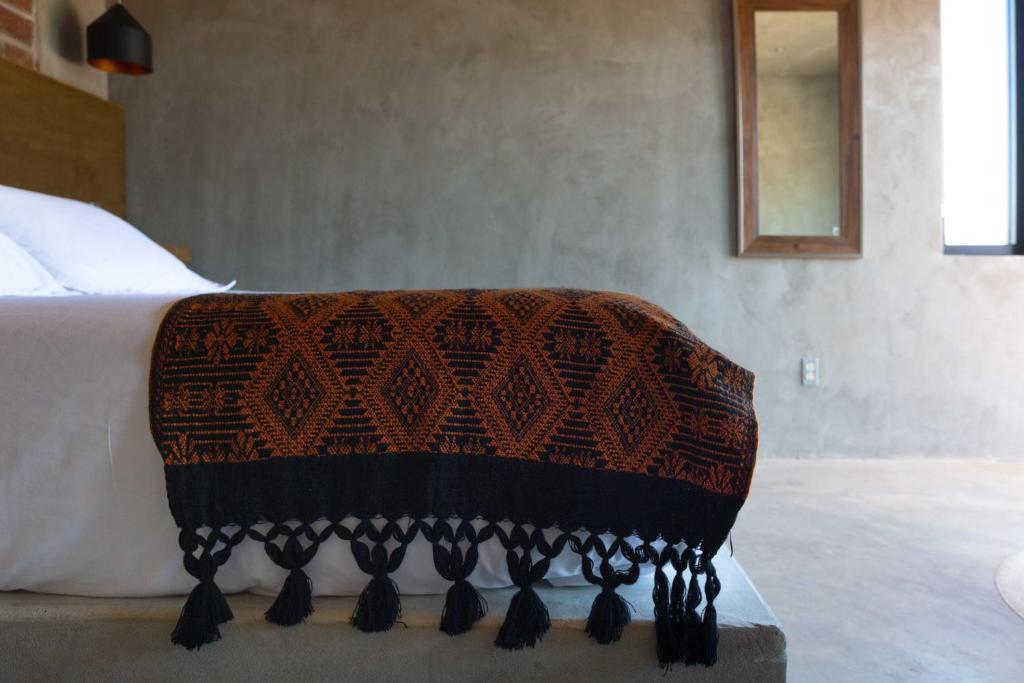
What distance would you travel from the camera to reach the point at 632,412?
1.30 metres

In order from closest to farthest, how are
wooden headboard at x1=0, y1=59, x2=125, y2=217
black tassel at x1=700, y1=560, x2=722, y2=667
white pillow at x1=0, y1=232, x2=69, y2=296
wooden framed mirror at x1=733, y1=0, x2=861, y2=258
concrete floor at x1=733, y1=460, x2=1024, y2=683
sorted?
black tassel at x1=700, y1=560, x2=722, y2=667 → concrete floor at x1=733, y1=460, x2=1024, y2=683 → white pillow at x1=0, y1=232, x2=69, y2=296 → wooden headboard at x1=0, y1=59, x2=125, y2=217 → wooden framed mirror at x1=733, y1=0, x2=861, y2=258

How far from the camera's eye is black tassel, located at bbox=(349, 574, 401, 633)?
4.13 feet

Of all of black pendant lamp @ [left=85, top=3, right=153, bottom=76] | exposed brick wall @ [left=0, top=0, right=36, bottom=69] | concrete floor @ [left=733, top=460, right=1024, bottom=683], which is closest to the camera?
concrete floor @ [left=733, top=460, right=1024, bottom=683]

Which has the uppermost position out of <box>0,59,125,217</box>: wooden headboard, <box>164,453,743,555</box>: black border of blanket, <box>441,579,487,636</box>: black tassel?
<box>0,59,125,217</box>: wooden headboard

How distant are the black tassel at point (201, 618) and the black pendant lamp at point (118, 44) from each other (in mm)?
2742

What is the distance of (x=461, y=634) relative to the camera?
1.26 m

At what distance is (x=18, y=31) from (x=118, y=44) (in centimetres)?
34

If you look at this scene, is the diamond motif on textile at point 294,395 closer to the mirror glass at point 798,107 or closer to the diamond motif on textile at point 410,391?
the diamond motif on textile at point 410,391

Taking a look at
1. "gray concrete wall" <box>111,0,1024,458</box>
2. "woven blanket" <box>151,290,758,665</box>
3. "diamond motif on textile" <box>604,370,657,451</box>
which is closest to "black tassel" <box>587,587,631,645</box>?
"woven blanket" <box>151,290,758,665</box>

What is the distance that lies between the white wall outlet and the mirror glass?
2.20 feet

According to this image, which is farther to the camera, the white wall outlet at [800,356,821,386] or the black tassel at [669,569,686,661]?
the white wall outlet at [800,356,821,386]

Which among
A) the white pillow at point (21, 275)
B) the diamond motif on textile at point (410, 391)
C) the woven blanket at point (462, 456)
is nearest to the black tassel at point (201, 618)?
the woven blanket at point (462, 456)

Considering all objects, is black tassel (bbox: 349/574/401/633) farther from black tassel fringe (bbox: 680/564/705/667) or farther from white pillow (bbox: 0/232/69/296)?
white pillow (bbox: 0/232/69/296)

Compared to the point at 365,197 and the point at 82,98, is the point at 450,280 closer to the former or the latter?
the point at 365,197
